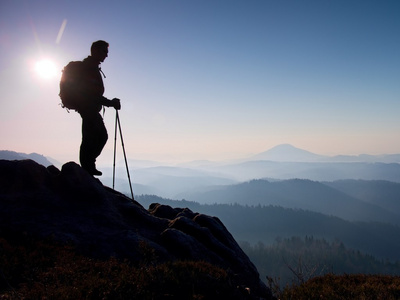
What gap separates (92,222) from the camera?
32.6 ft

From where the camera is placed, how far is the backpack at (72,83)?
39.3ft

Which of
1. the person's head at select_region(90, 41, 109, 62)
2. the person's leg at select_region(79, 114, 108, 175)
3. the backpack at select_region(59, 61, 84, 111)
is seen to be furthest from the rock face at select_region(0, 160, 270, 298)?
the person's head at select_region(90, 41, 109, 62)

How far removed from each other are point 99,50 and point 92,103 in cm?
259

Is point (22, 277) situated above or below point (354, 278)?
above

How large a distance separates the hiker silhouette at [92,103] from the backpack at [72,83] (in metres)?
0.08

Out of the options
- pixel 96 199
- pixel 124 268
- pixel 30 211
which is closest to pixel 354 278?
pixel 124 268

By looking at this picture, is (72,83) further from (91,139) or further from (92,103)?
(91,139)

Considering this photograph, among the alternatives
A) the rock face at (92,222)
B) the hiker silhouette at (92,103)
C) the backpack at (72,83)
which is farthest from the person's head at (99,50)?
the rock face at (92,222)

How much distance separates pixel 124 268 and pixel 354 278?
28.2ft

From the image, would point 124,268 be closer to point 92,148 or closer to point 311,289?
point 311,289

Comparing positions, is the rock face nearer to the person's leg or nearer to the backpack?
the person's leg

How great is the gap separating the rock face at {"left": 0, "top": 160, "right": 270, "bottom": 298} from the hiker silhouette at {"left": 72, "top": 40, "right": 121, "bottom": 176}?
1474 mm

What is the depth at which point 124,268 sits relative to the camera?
6992mm

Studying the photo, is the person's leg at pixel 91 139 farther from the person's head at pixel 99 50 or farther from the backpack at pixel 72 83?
the person's head at pixel 99 50
